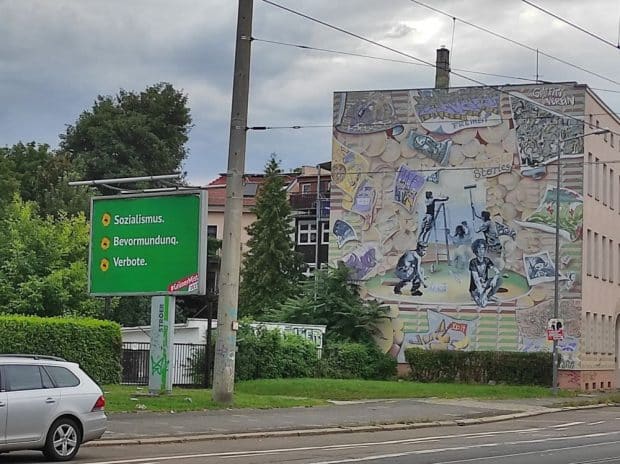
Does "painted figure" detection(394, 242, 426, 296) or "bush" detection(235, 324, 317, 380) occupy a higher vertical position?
"painted figure" detection(394, 242, 426, 296)

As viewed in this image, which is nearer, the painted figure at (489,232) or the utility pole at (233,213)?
the utility pole at (233,213)

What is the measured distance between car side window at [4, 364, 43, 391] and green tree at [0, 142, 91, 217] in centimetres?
4375

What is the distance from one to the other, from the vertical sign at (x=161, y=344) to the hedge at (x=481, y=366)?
73.4 ft

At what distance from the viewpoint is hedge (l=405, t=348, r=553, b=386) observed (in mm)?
47625

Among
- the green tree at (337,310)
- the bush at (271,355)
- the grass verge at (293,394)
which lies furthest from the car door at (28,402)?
the green tree at (337,310)

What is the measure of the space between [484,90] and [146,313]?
21.4 metres

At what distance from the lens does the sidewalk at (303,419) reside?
827 inches

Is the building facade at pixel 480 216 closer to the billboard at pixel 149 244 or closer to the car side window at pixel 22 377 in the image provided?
the billboard at pixel 149 244

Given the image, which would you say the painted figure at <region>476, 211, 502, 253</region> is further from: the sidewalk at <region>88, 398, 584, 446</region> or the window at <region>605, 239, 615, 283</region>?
the sidewalk at <region>88, 398, 584, 446</region>

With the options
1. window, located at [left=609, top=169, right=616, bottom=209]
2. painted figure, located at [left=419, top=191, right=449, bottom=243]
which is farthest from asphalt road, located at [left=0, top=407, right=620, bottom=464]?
window, located at [left=609, top=169, right=616, bottom=209]

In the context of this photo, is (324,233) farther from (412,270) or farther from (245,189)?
(412,270)

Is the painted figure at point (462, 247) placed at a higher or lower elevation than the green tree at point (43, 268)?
higher

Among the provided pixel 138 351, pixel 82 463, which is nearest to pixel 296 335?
pixel 138 351

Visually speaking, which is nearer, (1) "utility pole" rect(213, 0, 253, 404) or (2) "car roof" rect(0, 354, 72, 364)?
(2) "car roof" rect(0, 354, 72, 364)
